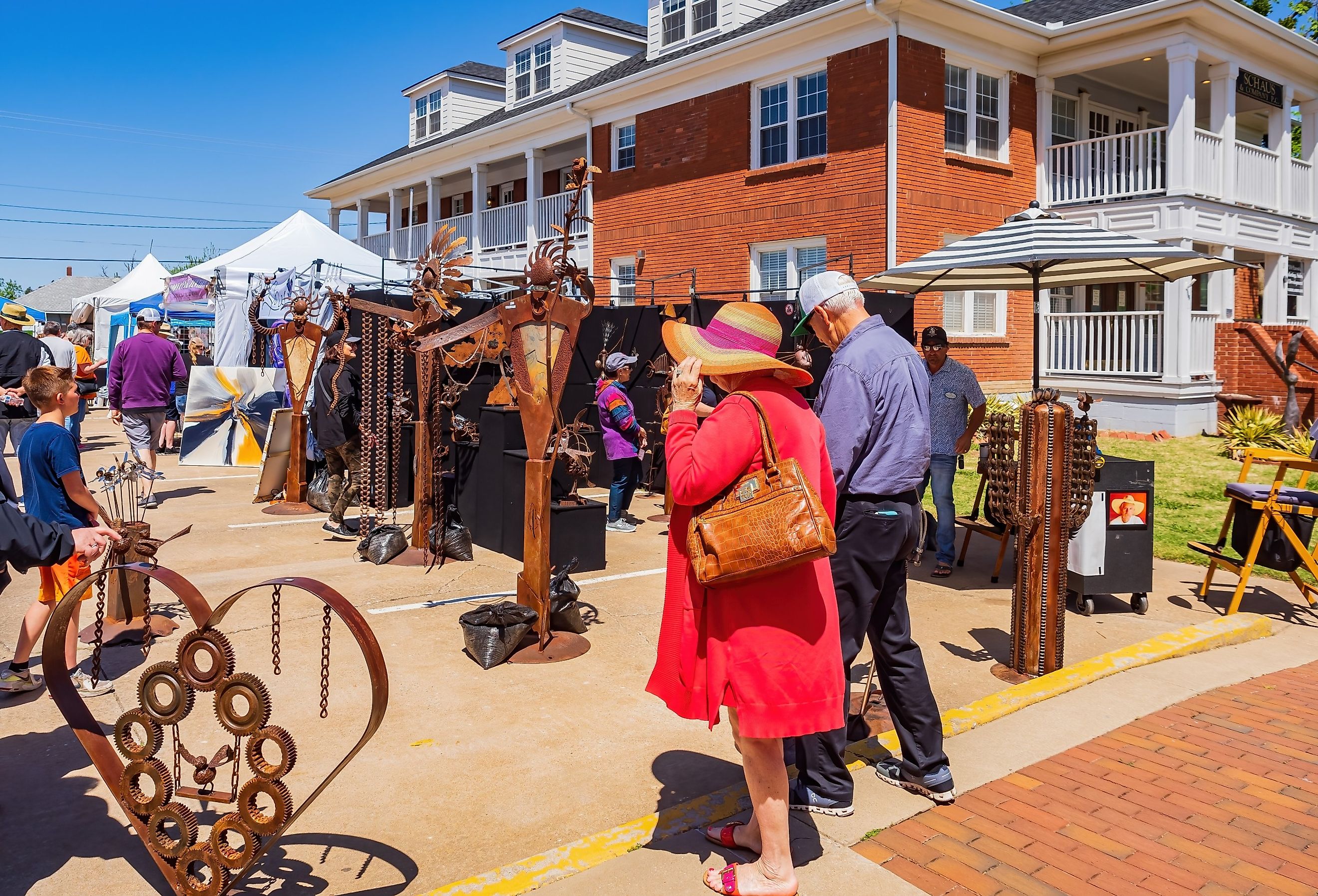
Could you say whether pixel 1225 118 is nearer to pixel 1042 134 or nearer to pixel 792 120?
pixel 1042 134

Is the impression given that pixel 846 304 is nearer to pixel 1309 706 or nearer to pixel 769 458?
pixel 769 458

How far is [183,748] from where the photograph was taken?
3166 millimetres

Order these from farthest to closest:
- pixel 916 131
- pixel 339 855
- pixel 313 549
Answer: pixel 916 131, pixel 313 549, pixel 339 855

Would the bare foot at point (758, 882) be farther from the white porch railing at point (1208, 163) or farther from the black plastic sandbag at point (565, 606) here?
the white porch railing at point (1208, 163)

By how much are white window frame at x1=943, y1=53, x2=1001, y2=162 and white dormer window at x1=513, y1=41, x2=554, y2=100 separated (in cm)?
1339

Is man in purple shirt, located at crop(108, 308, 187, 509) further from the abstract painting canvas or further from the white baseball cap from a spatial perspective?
the white baseball cap

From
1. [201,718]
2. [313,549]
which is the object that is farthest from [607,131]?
[201,718]

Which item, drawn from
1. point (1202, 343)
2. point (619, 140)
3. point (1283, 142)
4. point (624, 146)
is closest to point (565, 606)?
point (1202, 343)

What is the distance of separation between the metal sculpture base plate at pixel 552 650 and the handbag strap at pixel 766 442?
3.21m

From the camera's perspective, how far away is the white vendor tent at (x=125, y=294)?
25.9 metres

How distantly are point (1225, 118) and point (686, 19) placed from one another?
11.2m

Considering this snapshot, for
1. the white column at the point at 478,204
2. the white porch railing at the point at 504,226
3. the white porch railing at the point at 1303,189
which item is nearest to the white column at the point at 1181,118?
the white porch railing at the point at 1303,189

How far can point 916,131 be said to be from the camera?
17.4 meters

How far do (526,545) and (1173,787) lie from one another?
148 inches
